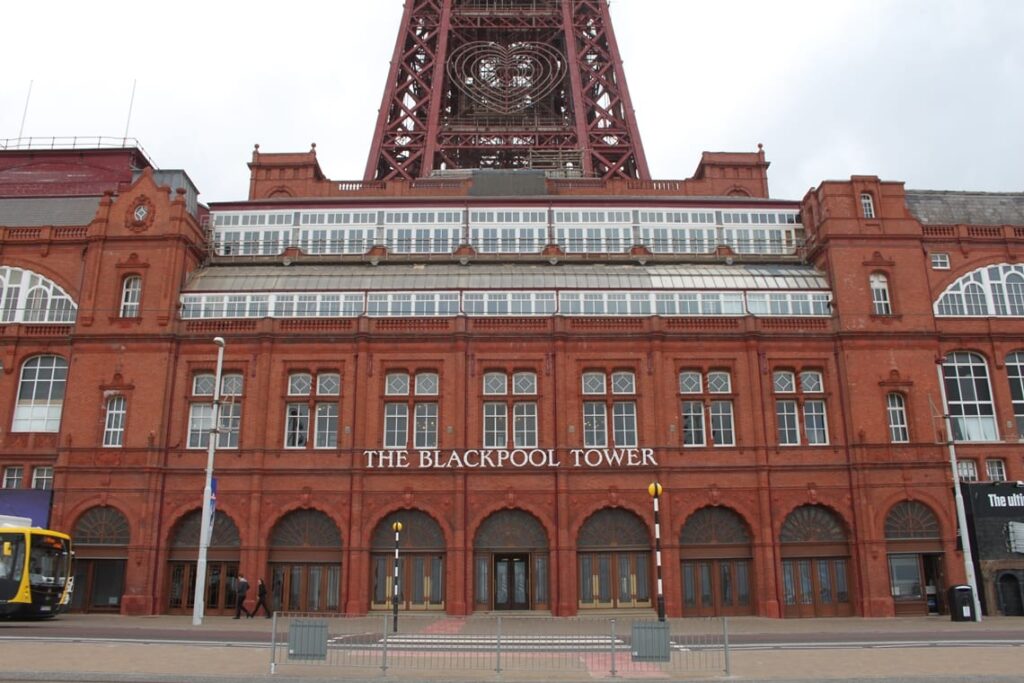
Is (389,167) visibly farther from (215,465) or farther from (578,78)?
(215,465)

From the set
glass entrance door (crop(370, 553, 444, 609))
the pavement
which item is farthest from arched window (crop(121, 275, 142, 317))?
glass entrance door (crop(370, 553, 444, 609))

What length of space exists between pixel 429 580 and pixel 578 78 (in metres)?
43.3

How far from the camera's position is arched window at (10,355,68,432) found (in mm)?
37469

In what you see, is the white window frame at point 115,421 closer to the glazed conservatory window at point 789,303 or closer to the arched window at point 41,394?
the arched window at point 41,394

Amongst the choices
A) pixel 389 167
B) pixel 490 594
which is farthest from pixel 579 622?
pixel 389 167

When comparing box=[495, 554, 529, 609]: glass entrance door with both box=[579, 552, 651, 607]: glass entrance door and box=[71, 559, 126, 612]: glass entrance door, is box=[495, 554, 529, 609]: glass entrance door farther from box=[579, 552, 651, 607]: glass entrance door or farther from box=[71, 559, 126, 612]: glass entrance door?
box=[71, 559, 126, 612]: glass entrance door

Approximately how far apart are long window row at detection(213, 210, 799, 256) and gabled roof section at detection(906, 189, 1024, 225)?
6.10m

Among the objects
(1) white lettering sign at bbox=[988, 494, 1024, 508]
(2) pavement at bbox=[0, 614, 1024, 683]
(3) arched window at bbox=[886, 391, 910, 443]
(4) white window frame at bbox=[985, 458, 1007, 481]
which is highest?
(3) arched window at bbox=[886, 391, 910, 443]

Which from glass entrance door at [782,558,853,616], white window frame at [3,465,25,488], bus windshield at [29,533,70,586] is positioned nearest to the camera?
bus windshield at [29,533,70,586]

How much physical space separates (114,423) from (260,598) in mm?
10597

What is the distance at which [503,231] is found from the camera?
4438 centimetres

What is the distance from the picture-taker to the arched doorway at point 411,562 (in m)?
34.6

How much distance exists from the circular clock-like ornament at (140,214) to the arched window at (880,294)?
3377cm

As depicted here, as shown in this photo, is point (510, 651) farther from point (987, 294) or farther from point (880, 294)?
point (987, 294)
